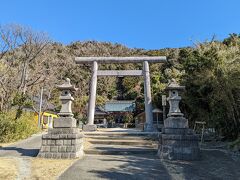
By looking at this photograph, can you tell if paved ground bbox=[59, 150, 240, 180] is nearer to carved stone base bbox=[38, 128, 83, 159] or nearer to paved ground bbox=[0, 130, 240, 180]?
paved ground bbox=[0, 130, 240, 180]

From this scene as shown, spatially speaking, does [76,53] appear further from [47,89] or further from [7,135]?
[7,135]

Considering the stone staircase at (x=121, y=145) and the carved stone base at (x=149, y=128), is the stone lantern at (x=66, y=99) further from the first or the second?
the carved stone base at (x=149, y=128)

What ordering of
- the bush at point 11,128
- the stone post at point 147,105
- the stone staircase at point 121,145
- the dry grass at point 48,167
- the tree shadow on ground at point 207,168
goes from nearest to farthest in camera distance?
1. the dry grass at point 48,167
2. the tree shadow on ground at point 207,168
3. the stone staircase at point 121,145
4. the bush at point 11,128
5. the stone post at point 147,105

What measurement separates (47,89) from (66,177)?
68.1 feet

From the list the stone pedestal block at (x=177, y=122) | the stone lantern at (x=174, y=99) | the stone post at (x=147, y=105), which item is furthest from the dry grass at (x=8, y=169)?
the stone post at (x=147, y=105)

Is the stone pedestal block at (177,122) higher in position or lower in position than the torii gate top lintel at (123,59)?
lower

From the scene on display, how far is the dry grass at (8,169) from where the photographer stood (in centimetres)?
490

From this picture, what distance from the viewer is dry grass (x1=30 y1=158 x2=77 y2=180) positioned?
5.07 m

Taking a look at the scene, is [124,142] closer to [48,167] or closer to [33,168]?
[48,167]

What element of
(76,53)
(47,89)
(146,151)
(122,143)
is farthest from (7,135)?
(76,53)

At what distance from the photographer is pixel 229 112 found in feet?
35.2

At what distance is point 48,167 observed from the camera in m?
5.82

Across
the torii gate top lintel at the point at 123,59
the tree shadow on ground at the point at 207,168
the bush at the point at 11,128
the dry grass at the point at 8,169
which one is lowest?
the tree shadow on ground at the point at 207,168

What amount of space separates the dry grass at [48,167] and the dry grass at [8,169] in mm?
399
